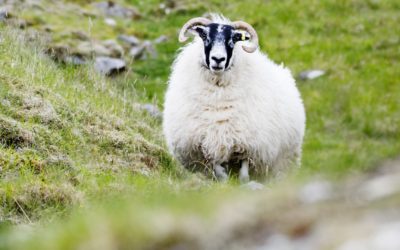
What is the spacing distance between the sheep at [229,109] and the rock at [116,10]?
1435 cm

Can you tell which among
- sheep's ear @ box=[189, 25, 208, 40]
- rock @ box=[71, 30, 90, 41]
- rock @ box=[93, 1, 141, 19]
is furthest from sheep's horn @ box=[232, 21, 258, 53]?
rock @ box=[93, 1, 141, 19]

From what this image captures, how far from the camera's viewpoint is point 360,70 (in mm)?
18844

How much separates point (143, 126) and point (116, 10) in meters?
14.2

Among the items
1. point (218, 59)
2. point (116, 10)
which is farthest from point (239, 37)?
point (116, 10)

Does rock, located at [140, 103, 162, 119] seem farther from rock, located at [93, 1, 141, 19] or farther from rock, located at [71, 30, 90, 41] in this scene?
rock, located at [93, 1, 141, 19]

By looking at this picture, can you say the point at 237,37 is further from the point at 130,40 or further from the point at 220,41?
the point at 130,40

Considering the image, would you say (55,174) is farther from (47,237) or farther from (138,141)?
(47,237)

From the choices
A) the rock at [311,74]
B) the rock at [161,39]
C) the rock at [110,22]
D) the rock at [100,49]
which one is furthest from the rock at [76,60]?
the rock at [110,22]

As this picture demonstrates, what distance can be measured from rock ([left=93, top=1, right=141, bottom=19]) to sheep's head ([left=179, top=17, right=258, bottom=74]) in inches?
567

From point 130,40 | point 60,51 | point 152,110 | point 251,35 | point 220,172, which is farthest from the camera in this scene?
point 130,40

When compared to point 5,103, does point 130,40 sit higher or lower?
lower

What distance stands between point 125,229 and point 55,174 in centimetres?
490

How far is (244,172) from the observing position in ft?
36.0

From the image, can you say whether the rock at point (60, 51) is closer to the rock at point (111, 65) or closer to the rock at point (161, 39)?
the rock at point (111, 65)
